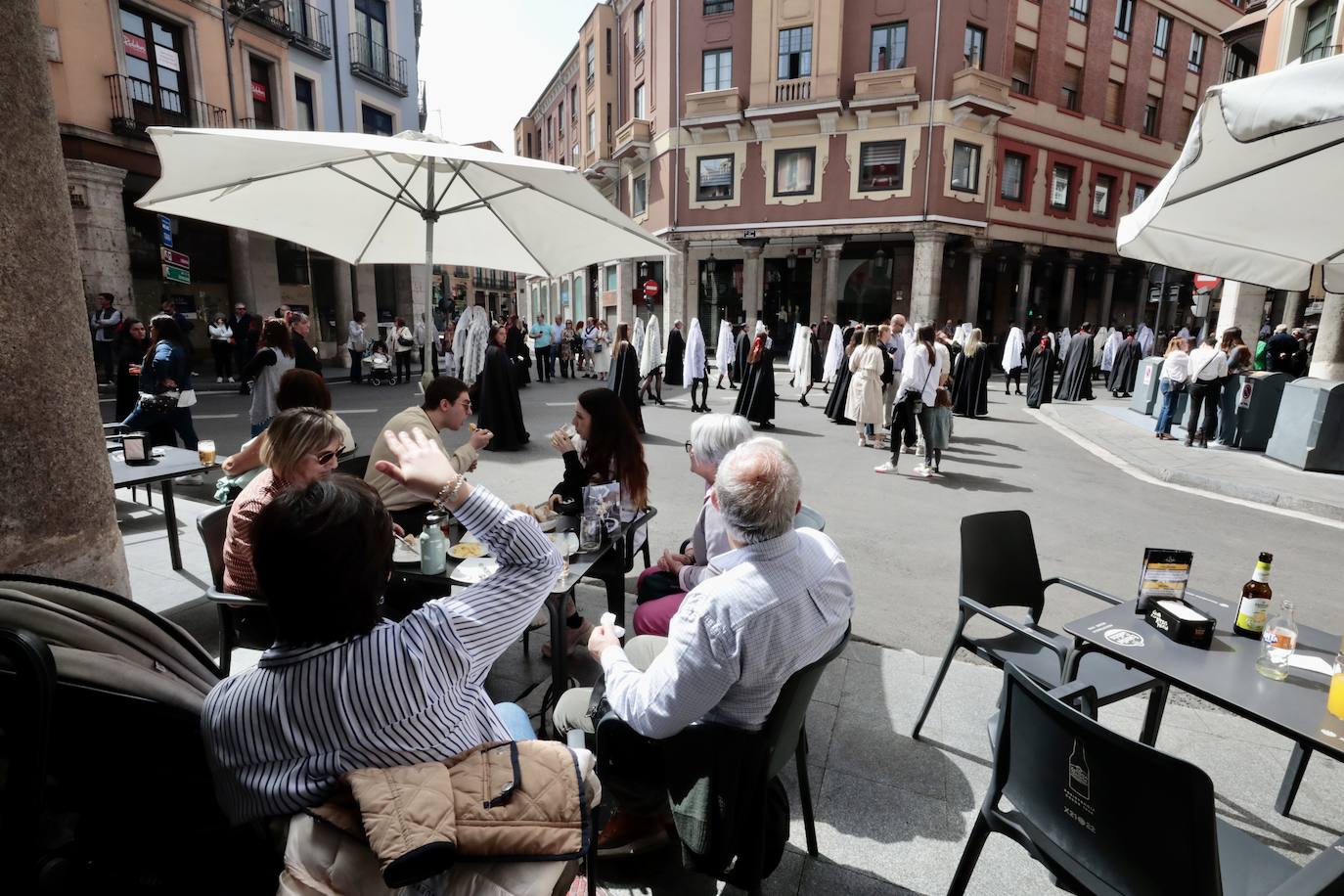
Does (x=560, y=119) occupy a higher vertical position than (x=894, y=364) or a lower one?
higher

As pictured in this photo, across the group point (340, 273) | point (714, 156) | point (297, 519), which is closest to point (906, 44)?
point (714, 156)

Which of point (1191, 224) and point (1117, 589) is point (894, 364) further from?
point (1191, 224)

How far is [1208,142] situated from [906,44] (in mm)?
23044

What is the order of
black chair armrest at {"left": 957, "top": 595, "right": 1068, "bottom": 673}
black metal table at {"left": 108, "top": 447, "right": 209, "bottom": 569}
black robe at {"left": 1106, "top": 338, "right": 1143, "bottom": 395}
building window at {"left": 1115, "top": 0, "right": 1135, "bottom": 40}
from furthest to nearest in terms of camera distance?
building window at {"left": 1115, "top": 0, "right": 1135, "bottom": 40} → black robe at {"left": 1106, "top": 338, "right": 1143, "bottom": 395} → black metal table at {"left": 108, "top": 447, "right": 209, "bottom": 569} → black chair armrest at {"left": 957, "top": 595, "right": 1068, "bottom": 673}

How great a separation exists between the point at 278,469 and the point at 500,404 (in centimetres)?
647

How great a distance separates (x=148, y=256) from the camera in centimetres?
1805

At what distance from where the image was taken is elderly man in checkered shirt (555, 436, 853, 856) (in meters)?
1.85

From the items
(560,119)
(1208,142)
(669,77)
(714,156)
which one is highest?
(560,119)

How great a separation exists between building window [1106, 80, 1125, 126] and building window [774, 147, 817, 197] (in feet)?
41.1

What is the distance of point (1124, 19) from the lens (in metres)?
25.1

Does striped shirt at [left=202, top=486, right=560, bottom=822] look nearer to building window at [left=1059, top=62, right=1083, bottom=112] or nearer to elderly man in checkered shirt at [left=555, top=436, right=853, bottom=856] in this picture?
elderly man in checkered shirt at [left=555, top=436, right=853, bottom=856]

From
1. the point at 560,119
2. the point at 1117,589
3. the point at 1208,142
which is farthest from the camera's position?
the point at 560,119

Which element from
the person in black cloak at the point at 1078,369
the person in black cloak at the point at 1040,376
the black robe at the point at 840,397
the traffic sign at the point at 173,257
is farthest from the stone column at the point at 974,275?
the traffic sign at the point at 173,257

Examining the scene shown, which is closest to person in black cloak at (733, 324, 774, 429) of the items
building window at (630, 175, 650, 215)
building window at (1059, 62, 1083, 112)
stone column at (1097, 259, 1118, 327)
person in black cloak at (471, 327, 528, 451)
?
person in black cloak at (471, 327, 528, 451)
